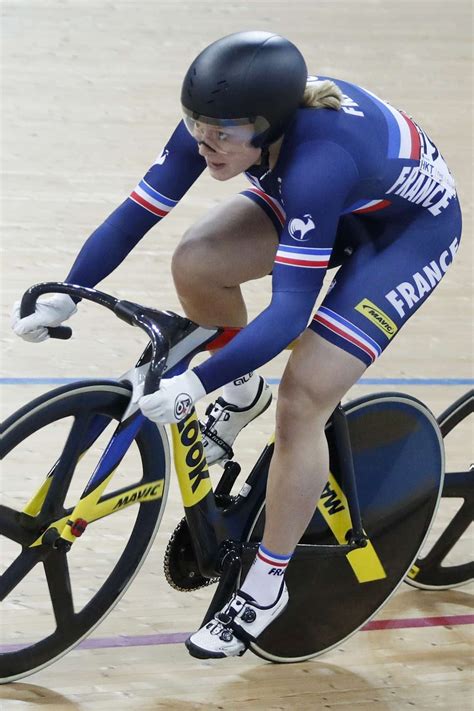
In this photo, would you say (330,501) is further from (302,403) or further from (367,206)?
(367,206)

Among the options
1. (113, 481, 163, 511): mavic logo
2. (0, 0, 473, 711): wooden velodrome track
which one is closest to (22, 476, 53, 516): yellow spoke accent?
(113, 481, 163, 511): mavic logo

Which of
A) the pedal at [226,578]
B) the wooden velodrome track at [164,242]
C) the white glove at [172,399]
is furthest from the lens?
the wooden velodrome track at [164,242]

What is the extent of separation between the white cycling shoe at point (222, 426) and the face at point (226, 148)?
708mm

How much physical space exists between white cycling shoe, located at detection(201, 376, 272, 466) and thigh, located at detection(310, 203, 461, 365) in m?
0.45

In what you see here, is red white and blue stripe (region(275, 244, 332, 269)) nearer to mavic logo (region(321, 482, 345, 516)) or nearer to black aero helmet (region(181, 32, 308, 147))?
black aero helmet (region(181, 32, 308, 147))

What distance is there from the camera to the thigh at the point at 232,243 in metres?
2.81

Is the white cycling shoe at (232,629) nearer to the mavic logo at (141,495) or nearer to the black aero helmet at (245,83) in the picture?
the mavic logo at (141,495)

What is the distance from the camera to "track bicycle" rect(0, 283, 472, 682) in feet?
8.32

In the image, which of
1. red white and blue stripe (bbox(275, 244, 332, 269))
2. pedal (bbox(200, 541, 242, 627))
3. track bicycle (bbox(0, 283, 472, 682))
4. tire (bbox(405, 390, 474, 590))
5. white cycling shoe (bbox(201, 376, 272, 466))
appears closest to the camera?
red white and blue stripe (bbox(275, 244, 332, 269))

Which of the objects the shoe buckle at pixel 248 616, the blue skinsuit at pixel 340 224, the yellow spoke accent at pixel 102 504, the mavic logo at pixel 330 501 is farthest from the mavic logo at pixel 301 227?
the shoe buckle at pixel 248 616

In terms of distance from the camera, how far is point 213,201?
5.67 m

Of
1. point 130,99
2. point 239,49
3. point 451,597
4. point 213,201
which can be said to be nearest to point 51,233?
point 213,201

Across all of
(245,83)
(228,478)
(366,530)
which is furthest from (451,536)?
(245,83)

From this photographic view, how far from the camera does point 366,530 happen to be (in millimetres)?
3027
